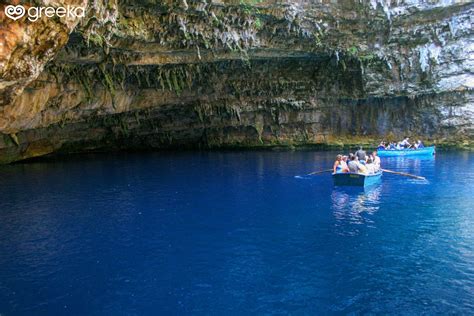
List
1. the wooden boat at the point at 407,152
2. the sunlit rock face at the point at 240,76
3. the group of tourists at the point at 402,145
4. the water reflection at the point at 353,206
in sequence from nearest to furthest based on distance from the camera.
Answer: the water reflection at the point at 353,206 → the sunlit rock face at the point at 240,76 → the wooden boat at the point at 407,152 → the group of tourists at the point at 402,145

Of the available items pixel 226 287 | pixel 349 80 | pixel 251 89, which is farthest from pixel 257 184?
pixel 349 80

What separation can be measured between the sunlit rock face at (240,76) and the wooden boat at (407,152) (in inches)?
191

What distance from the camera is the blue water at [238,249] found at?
29.6ft

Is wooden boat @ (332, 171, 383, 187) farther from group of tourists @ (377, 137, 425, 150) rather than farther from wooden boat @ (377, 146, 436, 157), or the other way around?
group of tourists @ (377, 137, 425, 150)

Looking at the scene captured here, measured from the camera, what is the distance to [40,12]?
11711 mm

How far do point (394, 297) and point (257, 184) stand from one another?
14293 millimetres

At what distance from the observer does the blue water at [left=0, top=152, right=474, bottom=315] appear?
29.6 feet

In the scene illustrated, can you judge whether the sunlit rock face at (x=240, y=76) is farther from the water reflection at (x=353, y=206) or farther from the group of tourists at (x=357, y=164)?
the water reflection at (x=353, y=206)

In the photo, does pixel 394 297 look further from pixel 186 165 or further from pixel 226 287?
pixel 186 165

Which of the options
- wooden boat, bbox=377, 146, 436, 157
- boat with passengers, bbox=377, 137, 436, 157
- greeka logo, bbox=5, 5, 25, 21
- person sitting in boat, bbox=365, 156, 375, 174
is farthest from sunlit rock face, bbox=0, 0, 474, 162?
person sitting in boat, bbox=365, 156, 375, 174

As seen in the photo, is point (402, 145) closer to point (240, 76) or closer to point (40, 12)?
point (240, 76)

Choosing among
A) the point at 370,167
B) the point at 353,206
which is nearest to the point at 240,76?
the point at 370,167

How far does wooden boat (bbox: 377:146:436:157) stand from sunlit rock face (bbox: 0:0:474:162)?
486cm

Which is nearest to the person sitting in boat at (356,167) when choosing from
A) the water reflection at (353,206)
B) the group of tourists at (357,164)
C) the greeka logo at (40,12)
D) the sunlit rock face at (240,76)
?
the group of tourists at (357,164)
